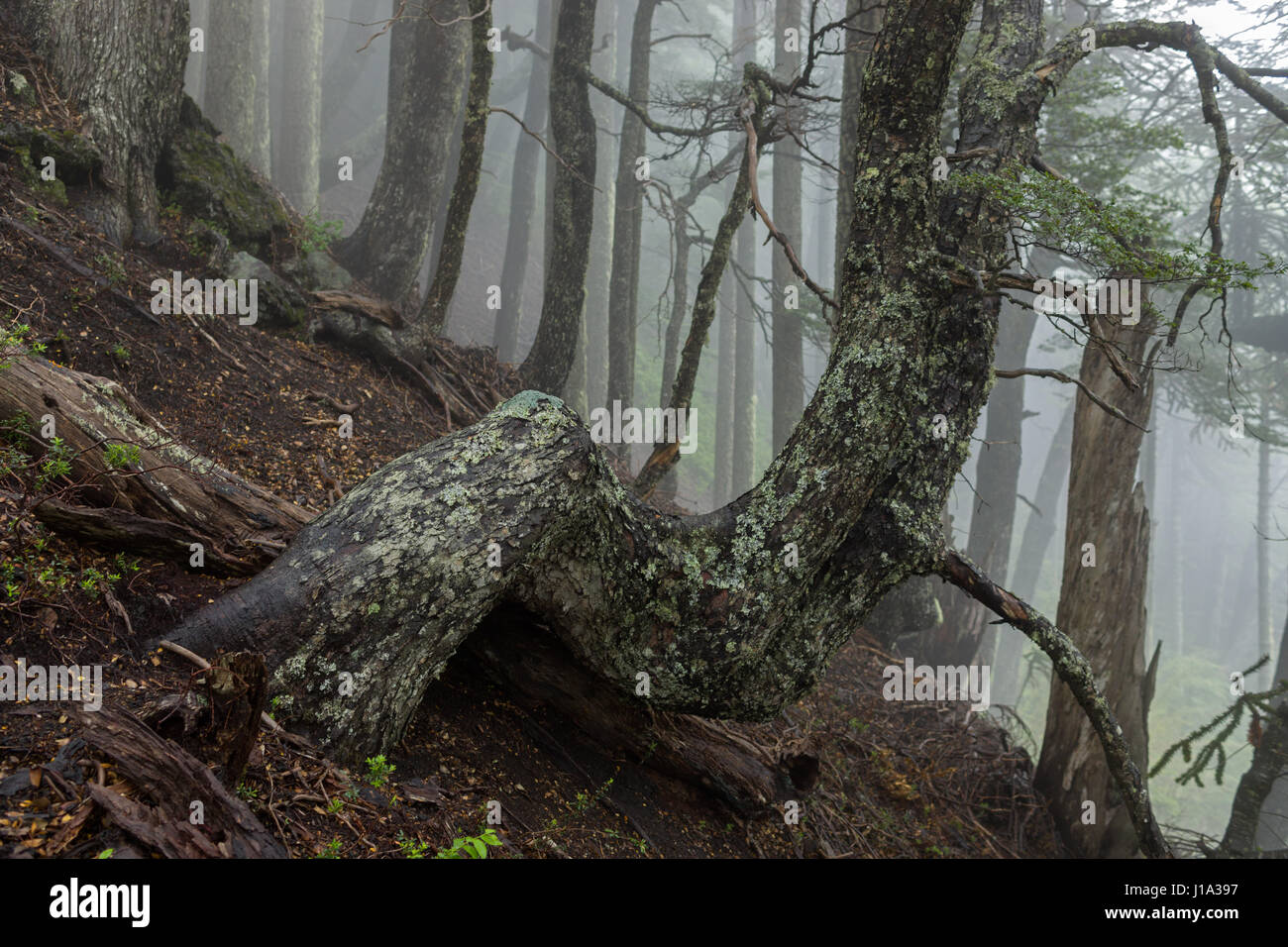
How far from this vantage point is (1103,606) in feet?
22.0

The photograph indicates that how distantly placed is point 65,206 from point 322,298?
1.80 metres

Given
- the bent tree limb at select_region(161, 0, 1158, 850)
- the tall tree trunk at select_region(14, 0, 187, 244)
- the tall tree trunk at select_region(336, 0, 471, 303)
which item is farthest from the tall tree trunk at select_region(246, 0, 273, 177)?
the bent tree limb at select_region(161, 0, 1158, 850)

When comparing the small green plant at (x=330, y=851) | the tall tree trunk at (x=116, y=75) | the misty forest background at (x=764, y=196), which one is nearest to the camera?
the small green plant at (x=330, y=851)

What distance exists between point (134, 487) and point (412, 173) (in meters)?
6.33

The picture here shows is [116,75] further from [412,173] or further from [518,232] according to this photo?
[518,232]

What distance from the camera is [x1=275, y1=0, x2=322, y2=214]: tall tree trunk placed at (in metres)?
15.1

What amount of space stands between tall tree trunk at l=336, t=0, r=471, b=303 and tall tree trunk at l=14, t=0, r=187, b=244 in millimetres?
2711

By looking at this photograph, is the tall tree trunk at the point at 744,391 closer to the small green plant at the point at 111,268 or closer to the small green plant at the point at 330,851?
the small green plant at the point at 111,268

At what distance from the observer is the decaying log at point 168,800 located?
2.14 meters

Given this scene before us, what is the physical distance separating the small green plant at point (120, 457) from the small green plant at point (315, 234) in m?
4.47

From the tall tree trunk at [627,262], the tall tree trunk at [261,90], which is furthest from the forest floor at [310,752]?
the tall tree trunk at [261,90]

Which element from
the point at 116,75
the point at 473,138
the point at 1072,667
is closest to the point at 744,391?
the point at 473,138
